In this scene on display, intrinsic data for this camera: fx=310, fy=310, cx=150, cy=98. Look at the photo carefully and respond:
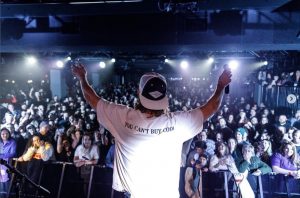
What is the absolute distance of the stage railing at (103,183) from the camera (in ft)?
15.4

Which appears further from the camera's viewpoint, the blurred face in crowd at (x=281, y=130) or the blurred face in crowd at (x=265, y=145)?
the blurred face in crowd at (x=281, y=130)

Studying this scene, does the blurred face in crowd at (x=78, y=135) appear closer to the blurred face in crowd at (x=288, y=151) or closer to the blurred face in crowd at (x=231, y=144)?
the blurred face in crowd at (x=231, y=144)

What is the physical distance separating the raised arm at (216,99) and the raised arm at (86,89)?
0.52 metres

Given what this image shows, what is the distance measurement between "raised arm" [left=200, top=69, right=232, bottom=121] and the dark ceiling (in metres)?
6.26

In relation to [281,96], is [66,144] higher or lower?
lower

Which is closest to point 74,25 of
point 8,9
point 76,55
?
point 8,9

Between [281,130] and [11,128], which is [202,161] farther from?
[11,128]

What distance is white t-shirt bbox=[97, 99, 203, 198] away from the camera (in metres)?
1.43

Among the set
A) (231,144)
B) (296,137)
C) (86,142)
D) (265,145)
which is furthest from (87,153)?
(296,137)

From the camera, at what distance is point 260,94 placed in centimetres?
1344

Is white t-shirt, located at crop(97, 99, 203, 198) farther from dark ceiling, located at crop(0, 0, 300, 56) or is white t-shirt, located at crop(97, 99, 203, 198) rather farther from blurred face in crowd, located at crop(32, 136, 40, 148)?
dark ceiling, located at crop(0, 0, 300, 56)

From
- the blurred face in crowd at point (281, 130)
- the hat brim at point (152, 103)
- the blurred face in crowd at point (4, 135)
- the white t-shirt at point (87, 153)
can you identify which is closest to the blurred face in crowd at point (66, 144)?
the white t-shirt at point (87, 153)

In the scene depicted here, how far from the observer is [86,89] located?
1.54 meters

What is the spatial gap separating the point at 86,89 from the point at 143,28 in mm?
7151
